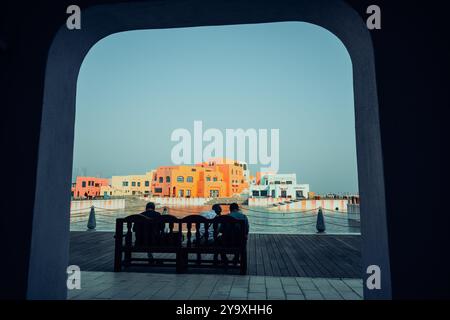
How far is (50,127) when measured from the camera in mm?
2717

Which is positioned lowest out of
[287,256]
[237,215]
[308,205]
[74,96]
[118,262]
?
[308,205]

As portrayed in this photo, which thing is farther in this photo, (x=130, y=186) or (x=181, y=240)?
(x=130, y=186)

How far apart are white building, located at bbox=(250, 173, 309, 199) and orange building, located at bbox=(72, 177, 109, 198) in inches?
1636

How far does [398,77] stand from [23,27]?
316 centimetres

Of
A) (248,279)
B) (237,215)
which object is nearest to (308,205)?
(237,215)

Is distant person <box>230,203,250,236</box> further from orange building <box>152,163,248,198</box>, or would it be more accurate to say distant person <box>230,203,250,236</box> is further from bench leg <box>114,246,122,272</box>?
orange building <box>152,163,248,198</box>

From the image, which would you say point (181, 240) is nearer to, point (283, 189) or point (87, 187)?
point (283, 189)

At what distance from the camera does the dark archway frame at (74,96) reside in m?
2.49

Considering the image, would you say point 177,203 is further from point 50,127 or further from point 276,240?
point 50,127

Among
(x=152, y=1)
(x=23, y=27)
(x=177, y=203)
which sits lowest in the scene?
(x=177, y=203)

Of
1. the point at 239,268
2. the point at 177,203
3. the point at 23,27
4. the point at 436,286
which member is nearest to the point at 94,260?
the point at 239,268

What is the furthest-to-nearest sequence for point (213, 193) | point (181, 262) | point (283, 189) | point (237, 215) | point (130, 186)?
point (130, 186)
point (283, 189)
point (213, 193)
point (237, 215)
point (181, 262)

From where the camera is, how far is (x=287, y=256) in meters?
6.98

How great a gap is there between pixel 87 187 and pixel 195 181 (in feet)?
100
